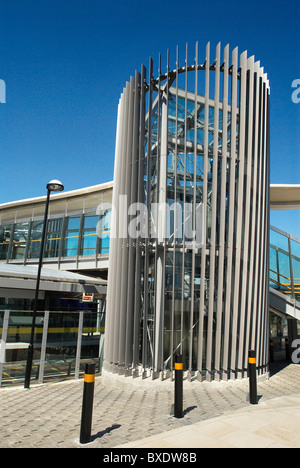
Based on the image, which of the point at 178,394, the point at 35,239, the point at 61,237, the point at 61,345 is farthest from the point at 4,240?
the point at 178,394

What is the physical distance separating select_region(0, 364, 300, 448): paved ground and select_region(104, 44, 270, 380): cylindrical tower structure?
0.54 metres

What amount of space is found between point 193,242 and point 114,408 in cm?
466

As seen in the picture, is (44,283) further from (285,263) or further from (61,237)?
(285,263)

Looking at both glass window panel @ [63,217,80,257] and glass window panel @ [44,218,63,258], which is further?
glass window panel @ [44,218,63,258]

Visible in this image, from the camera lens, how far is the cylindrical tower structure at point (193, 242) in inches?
375

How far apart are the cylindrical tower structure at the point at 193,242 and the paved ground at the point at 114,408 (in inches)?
21.4

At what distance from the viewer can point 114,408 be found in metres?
7.29

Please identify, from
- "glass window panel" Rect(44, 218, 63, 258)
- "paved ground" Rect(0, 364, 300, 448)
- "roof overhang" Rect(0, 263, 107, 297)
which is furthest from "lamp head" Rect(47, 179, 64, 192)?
"glass window panel" Rect(44, 218, 63, 258)

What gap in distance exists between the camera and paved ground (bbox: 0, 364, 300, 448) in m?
5.39

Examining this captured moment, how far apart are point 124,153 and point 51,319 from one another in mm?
5813

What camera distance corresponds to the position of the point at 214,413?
677 centimetres

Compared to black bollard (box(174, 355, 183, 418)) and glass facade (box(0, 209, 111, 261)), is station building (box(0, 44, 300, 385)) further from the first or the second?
glass facade (box(0, 209, 111, 261))

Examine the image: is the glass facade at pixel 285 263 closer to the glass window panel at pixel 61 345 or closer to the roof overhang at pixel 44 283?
the roof overhang at pixel 44 283

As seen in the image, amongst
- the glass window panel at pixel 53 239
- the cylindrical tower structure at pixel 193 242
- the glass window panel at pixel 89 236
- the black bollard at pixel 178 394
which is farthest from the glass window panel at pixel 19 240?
the black bollard at pixel 178 394
